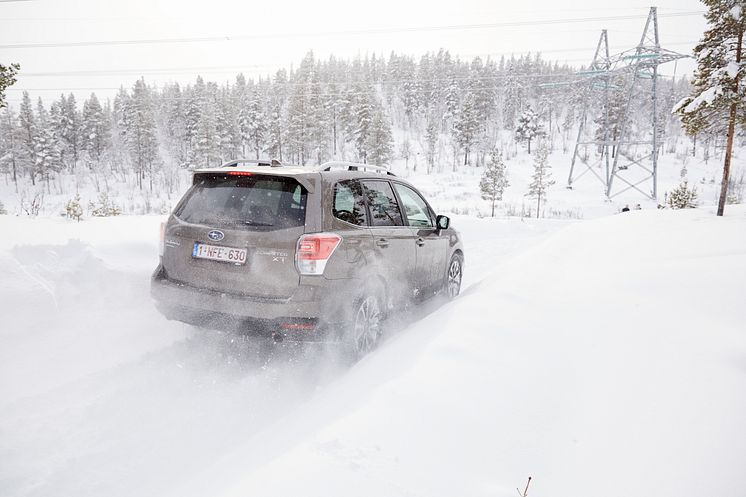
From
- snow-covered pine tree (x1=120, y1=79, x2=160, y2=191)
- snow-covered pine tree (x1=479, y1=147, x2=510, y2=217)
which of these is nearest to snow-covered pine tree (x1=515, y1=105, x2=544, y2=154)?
snow-covered pine tree (x1=479, y1=147, x2=510, y2=217)

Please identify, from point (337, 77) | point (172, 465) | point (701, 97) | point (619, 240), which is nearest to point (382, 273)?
point (172, 465)

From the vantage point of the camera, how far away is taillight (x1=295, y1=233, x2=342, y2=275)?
3551 millimetres

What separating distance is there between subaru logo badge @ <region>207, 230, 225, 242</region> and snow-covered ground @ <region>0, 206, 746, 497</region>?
4.33 feet

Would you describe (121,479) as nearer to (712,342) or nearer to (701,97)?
(712,342)

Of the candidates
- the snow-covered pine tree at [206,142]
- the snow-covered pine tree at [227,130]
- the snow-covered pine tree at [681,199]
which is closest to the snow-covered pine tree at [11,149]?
the snow-covered pine tree at [206,142]

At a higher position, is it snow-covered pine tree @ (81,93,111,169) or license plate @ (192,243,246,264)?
snow-covered pine tree @ (81,93,111,169)

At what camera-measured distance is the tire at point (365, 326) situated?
3.99 m

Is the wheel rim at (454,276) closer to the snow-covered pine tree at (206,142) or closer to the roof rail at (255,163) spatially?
the roof rail at (255,163)

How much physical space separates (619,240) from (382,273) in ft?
19.0

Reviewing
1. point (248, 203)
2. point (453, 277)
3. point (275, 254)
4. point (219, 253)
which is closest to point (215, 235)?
point (219, 253)

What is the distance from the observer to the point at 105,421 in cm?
322

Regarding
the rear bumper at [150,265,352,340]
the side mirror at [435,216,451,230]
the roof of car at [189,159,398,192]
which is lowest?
the rear bumper at [150,265,352,340]

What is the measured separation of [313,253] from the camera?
3.58m

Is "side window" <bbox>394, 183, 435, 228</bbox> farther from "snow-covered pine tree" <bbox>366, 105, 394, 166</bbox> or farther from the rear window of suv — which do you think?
"snow-covered pine tree" <bbox>366, 105, 394, 166</bbox>
